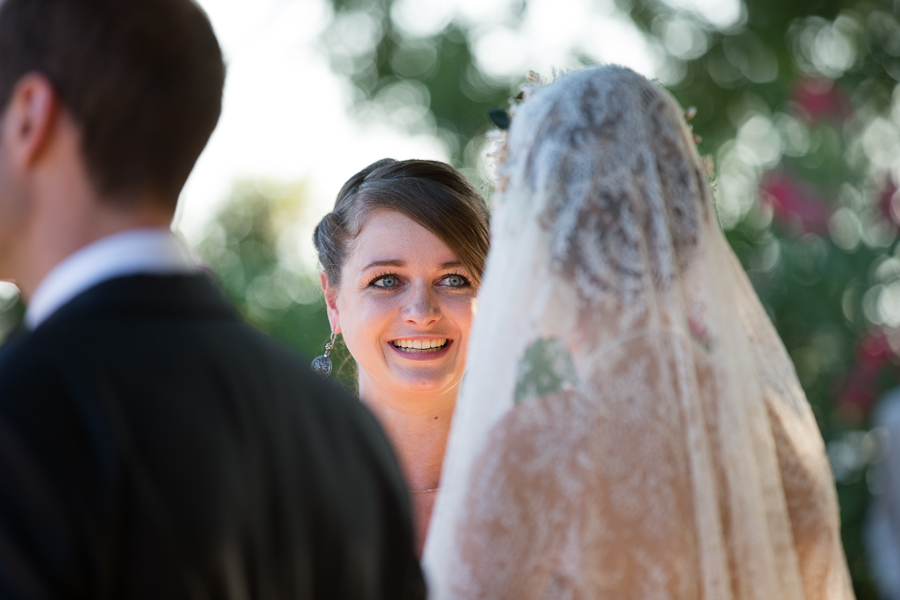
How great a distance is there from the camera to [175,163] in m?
1.34

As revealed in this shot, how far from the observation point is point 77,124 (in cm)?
127

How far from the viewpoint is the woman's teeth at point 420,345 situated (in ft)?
10.9

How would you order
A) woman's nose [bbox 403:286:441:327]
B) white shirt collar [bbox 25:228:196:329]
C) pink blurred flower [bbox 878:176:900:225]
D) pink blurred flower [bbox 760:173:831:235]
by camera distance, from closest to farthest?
white shirt collar [bbox 25:228:196:329] < woman's nose [bbox 403:286:441:327] < pink blurred flower [bbox 878:176:900:225] < pink blurred flower [bbox 760:173:831:235]

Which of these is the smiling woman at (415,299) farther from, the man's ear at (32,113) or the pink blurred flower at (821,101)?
the pink blurred flower at (821,101)

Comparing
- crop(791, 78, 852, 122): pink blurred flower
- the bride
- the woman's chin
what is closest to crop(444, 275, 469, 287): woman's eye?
the woman's chin

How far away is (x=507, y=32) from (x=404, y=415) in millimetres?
6359

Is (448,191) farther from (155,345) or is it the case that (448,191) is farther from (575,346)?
(155,345)

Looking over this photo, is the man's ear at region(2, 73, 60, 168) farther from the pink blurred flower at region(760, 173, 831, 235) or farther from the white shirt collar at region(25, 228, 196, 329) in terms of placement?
the pink blurred flower at region(760, 173, 831, 235)

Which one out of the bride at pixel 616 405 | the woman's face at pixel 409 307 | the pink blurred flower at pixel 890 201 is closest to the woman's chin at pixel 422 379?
the woman's face at pixel 409 307

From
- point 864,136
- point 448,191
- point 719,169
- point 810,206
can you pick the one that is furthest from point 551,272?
point 719,169

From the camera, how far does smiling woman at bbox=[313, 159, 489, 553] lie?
3301 millimetres

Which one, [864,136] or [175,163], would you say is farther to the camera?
[864,136]

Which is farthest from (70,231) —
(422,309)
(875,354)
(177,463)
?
(875,354)

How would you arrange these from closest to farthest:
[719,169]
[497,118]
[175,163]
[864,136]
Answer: [175,163] < [497,118] < [864,136] < [719,169]
